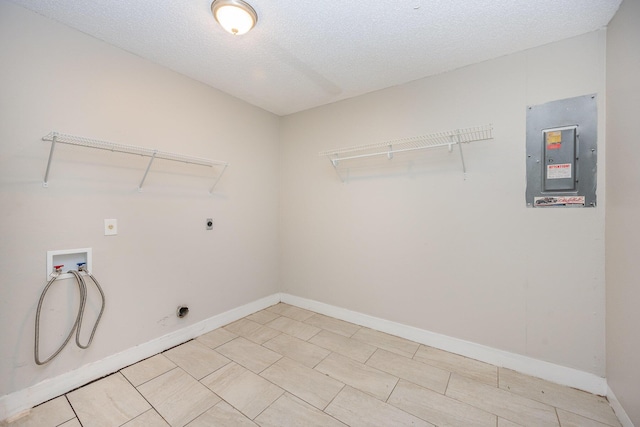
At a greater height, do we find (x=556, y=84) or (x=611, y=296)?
(x=556, y=84)

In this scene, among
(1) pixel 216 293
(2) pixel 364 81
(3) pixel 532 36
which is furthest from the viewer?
(1) pixel 216 293

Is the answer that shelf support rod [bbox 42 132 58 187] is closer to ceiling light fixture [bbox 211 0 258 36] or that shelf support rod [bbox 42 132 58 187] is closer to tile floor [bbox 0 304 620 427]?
ceiling light fixture [bbox 211 0 258 36]

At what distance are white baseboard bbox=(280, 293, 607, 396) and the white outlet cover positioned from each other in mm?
2061

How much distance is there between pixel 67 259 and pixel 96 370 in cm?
79

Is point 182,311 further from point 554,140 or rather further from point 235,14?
point 554,140

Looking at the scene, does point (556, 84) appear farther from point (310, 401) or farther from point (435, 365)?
point (310, 401)

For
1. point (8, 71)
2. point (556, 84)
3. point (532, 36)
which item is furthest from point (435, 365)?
point (8, 71)

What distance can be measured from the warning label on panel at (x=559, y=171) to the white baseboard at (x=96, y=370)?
9.71 ft

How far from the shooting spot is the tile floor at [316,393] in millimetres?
1437

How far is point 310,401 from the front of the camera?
1579 millimetres

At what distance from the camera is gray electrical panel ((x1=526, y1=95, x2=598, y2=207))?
1634 millimetres

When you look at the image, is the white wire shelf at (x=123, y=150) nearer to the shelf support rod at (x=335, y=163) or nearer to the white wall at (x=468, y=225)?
the shelf support rod at (x=335, y=163)

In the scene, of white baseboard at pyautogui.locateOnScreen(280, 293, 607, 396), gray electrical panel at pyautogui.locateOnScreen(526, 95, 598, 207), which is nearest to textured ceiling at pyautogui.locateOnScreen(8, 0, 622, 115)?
gray electrical panel at pyautogui.locateOnScreen(526, 95, 598, 207)

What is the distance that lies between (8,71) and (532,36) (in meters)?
3.22
